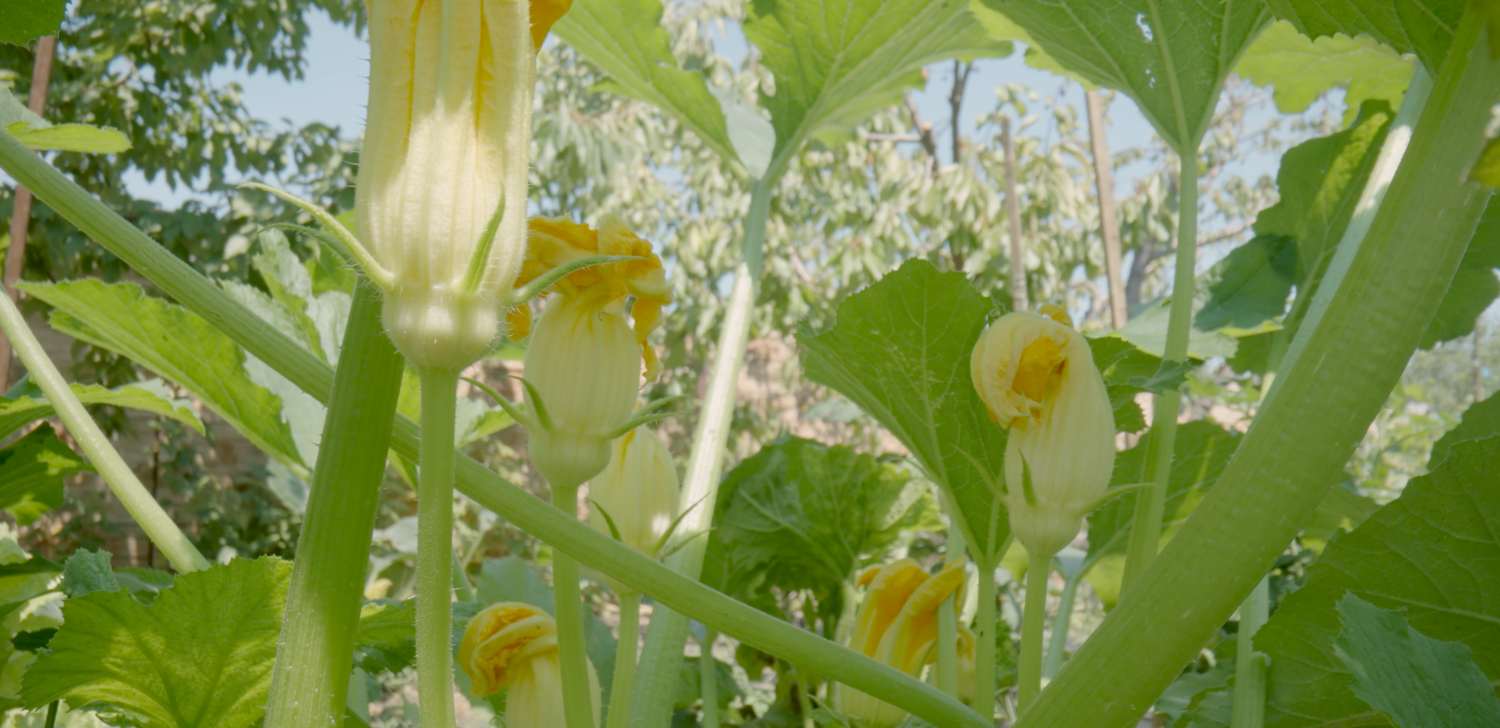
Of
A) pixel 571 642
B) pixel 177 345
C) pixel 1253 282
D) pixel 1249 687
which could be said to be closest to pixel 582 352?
pixel 571 642

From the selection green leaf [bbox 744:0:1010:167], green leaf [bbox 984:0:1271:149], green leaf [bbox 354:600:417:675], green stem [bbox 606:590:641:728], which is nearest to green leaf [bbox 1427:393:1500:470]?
green leaf [bbox 984:0:1271:149]

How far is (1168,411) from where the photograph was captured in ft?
2.66

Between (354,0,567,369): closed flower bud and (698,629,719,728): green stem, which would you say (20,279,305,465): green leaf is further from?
(354,0,567,369): closed flower bud

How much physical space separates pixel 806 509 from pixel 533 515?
0.80 meters

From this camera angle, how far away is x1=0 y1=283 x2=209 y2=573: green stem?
69cm

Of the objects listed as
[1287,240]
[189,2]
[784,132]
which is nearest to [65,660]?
[784,132]

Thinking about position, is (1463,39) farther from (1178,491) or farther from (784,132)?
(784,132)

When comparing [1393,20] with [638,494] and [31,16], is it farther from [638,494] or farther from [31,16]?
[31,16]

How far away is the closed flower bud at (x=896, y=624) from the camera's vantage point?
0.81 metres

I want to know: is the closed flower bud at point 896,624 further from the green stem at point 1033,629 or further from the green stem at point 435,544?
the green stem at point 435,544

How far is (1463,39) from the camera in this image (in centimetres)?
44

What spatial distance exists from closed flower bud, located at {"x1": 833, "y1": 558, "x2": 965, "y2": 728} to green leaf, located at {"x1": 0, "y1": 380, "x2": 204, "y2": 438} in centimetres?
58

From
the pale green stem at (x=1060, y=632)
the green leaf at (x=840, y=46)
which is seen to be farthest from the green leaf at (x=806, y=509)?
the green leaf at (x=840, y=46)

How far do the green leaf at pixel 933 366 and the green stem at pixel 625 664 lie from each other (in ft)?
0.85
